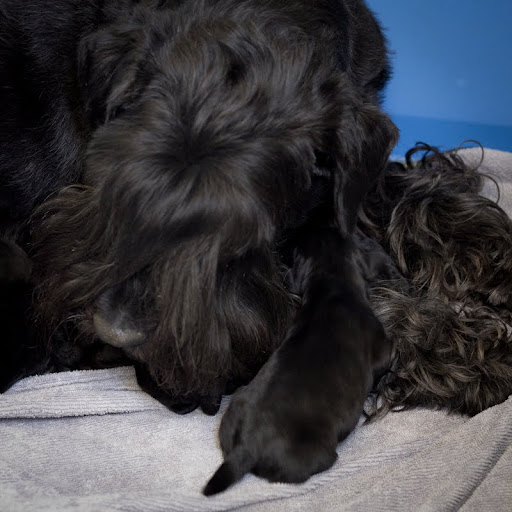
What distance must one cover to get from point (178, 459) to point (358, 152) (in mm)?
909

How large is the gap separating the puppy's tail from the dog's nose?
341 millimetres

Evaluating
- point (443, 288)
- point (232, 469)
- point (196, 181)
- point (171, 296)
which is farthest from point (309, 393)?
point (443, 288)

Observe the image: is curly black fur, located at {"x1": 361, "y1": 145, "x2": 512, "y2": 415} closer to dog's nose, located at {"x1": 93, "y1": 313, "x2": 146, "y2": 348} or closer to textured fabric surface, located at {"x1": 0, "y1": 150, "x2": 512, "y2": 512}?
textured fabric surface, located at {"x1": 0, "y1": 150, "x2": 512, "y2": 512}

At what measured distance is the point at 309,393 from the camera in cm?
166

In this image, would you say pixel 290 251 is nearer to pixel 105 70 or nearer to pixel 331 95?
pixel 331 95

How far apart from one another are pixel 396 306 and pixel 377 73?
0.80 metres

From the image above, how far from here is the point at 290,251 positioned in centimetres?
203

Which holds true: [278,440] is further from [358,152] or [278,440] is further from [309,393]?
[358,152]

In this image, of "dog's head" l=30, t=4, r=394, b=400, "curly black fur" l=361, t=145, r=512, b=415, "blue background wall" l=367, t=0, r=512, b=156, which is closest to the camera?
"dog's head" l=30, t=4, r=394, b=400

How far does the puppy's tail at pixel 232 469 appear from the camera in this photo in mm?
1617

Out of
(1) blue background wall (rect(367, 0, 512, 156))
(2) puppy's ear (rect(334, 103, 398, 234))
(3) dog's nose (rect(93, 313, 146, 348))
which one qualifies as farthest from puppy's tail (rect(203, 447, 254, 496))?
(1) blue background wall (rect(367, 0, 512, 156))

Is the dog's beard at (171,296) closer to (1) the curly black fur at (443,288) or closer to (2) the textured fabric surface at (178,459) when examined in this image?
(2) the textured fabric surface at (178,459)

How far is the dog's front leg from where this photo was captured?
161 centimetres

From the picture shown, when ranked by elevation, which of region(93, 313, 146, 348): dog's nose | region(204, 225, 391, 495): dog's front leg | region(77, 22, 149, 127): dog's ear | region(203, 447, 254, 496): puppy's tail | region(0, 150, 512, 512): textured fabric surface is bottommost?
region(0, 150, 512, 512): textured fabric surface
